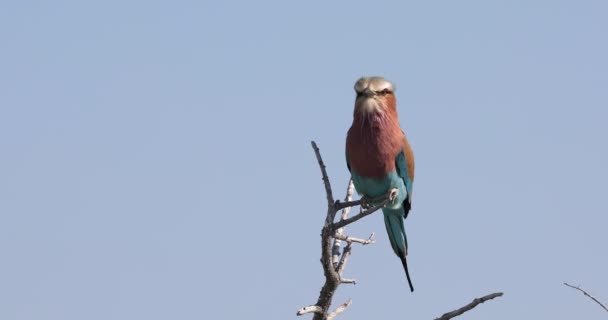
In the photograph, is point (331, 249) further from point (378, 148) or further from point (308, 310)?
point (378, 148)

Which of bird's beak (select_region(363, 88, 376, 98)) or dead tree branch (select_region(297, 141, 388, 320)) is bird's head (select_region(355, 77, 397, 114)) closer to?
bird's beak (select_region(363, 88, 376, 98))

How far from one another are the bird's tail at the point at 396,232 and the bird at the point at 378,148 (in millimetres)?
217

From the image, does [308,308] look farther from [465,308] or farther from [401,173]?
[401,173]

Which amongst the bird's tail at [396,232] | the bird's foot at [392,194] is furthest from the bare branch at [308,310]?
the bird's tail at [396,232]

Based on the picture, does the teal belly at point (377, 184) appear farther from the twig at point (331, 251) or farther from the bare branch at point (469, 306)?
the bare branch at point (469, 306)

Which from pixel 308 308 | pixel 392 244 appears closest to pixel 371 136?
pixel 392 244

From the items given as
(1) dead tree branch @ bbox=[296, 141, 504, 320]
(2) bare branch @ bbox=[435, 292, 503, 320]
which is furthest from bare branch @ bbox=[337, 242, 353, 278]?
(2) bare branch @ bbox=[435, 292, 503, 320]

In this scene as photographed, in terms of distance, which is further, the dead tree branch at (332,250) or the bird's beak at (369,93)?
the bird's beak at (369,93)

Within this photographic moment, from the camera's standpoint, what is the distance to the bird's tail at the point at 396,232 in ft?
26.8

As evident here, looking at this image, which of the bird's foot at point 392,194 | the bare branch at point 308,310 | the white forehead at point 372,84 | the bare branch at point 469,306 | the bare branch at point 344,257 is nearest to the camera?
the bare branch at point 469,306

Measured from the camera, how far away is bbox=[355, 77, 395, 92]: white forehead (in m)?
7.32

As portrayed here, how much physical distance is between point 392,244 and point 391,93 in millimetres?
1377

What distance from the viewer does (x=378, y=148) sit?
24.7ft

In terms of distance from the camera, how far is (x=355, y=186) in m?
7.78
